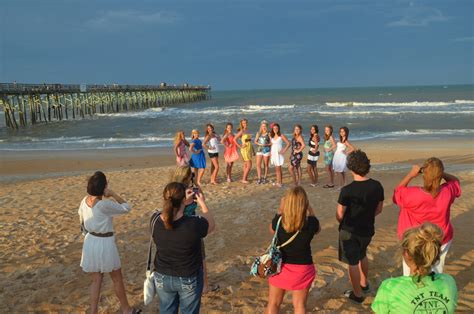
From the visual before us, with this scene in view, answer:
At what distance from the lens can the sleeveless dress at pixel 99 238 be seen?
3.60 metres

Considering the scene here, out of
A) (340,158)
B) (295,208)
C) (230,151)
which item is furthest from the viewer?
(230,151)

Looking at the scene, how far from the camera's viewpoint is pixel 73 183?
10.4 metres

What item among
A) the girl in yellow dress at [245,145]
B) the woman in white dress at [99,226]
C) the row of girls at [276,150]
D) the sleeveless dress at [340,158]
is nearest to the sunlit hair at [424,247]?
the woman in white dress at [99,226]

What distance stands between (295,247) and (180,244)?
0.85 metres

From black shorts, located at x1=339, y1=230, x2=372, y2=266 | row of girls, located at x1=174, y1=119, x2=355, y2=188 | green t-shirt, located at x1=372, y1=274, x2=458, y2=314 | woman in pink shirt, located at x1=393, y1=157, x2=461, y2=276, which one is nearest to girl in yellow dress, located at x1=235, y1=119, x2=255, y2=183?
row of girls, located at x1=174, y1=119, x2=355, y2=188

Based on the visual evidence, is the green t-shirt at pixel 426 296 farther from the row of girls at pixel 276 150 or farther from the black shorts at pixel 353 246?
the row of girls at pixel 276 150

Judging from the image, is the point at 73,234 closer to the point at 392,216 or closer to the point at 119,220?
the point at 119,220

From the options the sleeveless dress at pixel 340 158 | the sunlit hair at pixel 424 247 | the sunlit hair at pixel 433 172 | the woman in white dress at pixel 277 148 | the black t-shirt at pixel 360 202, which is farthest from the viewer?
the woman in white dress at pixel 277 148

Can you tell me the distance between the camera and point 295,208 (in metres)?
2.86

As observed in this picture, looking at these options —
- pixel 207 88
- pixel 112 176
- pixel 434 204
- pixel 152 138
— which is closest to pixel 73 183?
pixel 112 176

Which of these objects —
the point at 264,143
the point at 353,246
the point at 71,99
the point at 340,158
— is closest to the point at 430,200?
the point at 353,246

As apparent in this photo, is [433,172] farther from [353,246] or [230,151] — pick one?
[230,151]

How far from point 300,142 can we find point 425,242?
7064 millimetres

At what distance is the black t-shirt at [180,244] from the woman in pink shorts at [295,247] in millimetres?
578
